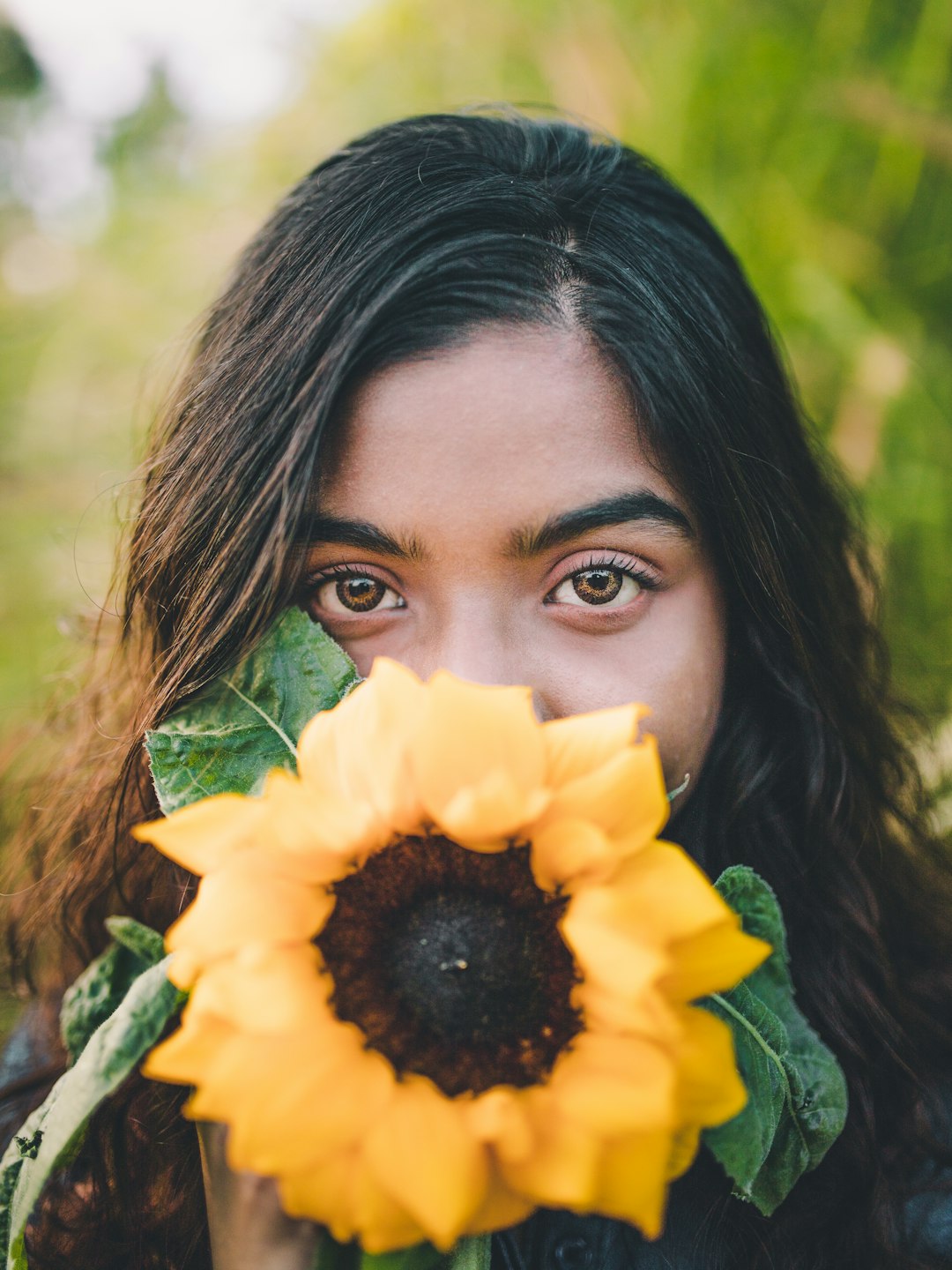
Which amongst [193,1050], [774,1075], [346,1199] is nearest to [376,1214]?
[346,1199]

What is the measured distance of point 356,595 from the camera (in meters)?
1.17

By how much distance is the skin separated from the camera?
1.06 meters

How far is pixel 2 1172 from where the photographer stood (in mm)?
905

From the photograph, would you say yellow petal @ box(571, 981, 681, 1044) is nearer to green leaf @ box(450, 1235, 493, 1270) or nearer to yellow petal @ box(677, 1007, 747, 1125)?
yellow petal @ box(677, 1007, 747, 1125)

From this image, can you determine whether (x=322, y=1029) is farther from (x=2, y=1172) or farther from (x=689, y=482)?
(x=689, y=482)

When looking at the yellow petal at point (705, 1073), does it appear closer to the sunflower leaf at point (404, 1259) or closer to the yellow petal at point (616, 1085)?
the yellow petal at point (616, 1085)

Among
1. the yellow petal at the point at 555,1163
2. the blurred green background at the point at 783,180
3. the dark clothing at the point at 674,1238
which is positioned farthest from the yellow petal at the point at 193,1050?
the blurred green background at the point at 783,180

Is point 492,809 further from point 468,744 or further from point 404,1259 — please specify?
point 404,1259

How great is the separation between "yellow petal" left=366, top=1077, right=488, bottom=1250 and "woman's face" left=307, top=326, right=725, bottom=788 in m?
0.49

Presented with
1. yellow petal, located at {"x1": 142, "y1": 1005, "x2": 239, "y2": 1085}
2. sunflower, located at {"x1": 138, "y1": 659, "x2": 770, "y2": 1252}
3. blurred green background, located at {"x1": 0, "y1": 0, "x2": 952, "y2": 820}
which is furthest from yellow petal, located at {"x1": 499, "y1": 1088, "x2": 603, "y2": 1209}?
blurred green background, located at {"x1": 0, "y1": 0, "x2": 952, "y2": 820}

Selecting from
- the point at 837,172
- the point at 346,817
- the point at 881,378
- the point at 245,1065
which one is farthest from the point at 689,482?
the point at 837,172

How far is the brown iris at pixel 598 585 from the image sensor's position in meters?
1.14

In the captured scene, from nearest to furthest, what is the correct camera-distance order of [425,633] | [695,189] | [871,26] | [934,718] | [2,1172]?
[2,1172] < [425,633] < [934,718] < [871,26] < [695,189]

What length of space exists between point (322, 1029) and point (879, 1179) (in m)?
0.98
